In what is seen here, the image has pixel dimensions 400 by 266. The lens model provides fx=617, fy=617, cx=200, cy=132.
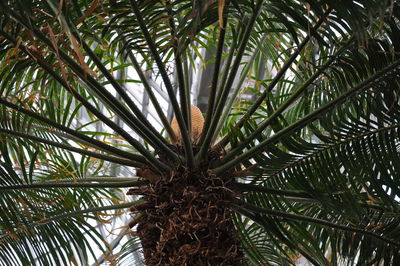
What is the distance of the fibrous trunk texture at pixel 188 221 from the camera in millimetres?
2566

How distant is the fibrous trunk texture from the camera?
257 cm

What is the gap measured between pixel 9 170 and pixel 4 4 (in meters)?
1.38

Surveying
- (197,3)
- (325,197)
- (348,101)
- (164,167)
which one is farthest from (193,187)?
(197,3)

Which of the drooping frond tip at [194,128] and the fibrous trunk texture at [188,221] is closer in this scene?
the fibrous trunk texture at [188,221]

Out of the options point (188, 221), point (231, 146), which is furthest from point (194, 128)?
point (188, 221)

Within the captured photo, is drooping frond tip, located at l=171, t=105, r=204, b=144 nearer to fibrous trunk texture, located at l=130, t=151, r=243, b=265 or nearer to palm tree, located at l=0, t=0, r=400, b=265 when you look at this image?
palm tree, located at l=0, t=0, r=400, b=265

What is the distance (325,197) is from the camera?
2.76 meters

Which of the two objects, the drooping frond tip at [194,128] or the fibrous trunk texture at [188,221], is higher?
the drooping frond tip at [194,128]

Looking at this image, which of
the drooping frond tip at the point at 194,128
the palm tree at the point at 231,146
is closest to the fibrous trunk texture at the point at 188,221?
the palm tree at the point at 231,146

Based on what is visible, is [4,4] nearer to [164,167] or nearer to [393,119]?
[164,167]

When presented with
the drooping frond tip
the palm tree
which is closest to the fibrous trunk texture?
the palm tree

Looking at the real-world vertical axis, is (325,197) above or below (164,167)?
below

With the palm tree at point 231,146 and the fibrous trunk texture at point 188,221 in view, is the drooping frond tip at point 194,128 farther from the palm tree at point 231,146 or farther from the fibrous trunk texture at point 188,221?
the fibrous trunk texture at point 188,221

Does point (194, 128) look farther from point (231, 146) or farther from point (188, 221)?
point (188, 221)
